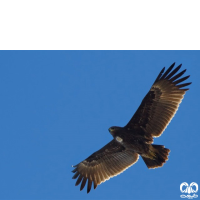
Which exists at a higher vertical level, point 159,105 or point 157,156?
point 159,105

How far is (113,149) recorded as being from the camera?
14.5 m

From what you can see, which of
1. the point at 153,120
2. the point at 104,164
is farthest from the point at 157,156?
the point at 104,164

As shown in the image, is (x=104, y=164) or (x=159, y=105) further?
(x=104, y=164)

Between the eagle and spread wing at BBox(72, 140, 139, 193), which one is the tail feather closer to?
the eagle

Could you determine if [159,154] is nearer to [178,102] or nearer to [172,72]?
[178,102]

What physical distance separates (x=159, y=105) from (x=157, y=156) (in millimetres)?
1727

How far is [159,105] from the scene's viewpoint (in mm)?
13531

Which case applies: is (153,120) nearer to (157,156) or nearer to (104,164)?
(157,156)

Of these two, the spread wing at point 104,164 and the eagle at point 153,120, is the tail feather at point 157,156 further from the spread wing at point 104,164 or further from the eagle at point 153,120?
the spread wing at point 104,164

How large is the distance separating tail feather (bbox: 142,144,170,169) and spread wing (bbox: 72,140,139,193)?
3.24ft

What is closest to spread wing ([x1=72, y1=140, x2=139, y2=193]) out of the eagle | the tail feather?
the eagle

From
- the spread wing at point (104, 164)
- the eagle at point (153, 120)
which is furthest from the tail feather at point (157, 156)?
the spread wing at point (104, 164)

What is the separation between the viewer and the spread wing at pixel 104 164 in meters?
14.2
